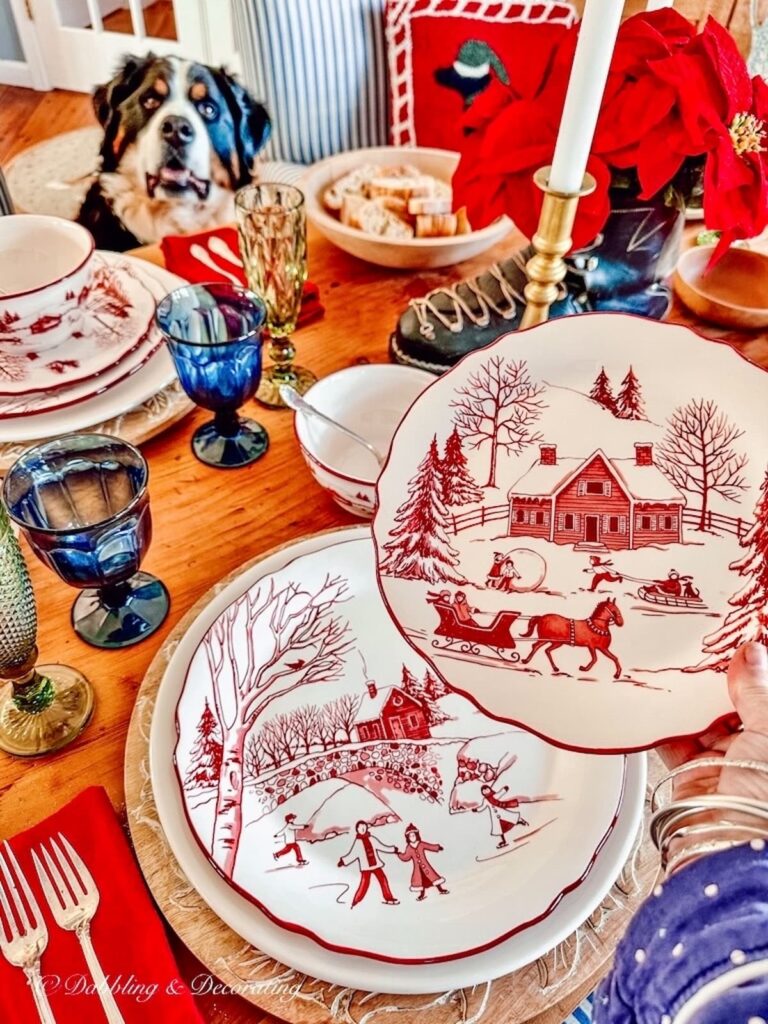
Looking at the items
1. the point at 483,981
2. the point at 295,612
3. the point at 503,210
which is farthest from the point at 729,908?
the point at 503,210

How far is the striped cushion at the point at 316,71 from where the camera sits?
59.0 inches

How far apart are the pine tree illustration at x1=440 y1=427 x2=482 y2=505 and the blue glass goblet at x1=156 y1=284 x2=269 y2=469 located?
0.70ft

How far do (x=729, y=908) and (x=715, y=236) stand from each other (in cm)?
93

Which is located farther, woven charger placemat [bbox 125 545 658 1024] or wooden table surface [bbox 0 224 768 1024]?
wooden table surface [bbox 0 224 768 1024]

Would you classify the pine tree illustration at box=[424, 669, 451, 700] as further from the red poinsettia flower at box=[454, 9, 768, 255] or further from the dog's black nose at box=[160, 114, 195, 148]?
the dog's black nose at box=[160, 114, 195, 148]

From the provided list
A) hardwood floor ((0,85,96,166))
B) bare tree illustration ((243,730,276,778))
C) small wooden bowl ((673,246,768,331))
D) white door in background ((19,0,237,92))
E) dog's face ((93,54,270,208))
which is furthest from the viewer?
white door in background ((19,0,237,92))

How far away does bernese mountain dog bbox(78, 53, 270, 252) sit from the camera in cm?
131

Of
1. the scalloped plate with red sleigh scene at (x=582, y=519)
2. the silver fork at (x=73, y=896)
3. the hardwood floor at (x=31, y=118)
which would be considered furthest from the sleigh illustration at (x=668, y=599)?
the hardwood floor at (x=31, y=118)

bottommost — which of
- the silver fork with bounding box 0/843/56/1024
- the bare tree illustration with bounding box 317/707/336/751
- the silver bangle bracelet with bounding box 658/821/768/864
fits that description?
the bare tree illustration with bounding box 317/707/336/751

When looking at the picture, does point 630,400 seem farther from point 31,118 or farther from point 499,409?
point 31,118

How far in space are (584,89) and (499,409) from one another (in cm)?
23

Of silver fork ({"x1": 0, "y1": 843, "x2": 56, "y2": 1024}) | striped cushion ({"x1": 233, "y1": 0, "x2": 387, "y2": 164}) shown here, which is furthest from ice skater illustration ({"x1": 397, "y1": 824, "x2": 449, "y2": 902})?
striped cushion ({"x1": 233, "y1": 0, "x2": 387, "y2": 164})

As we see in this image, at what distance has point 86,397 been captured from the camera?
0.77 meters

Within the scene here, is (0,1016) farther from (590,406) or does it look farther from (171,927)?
(590,406)
